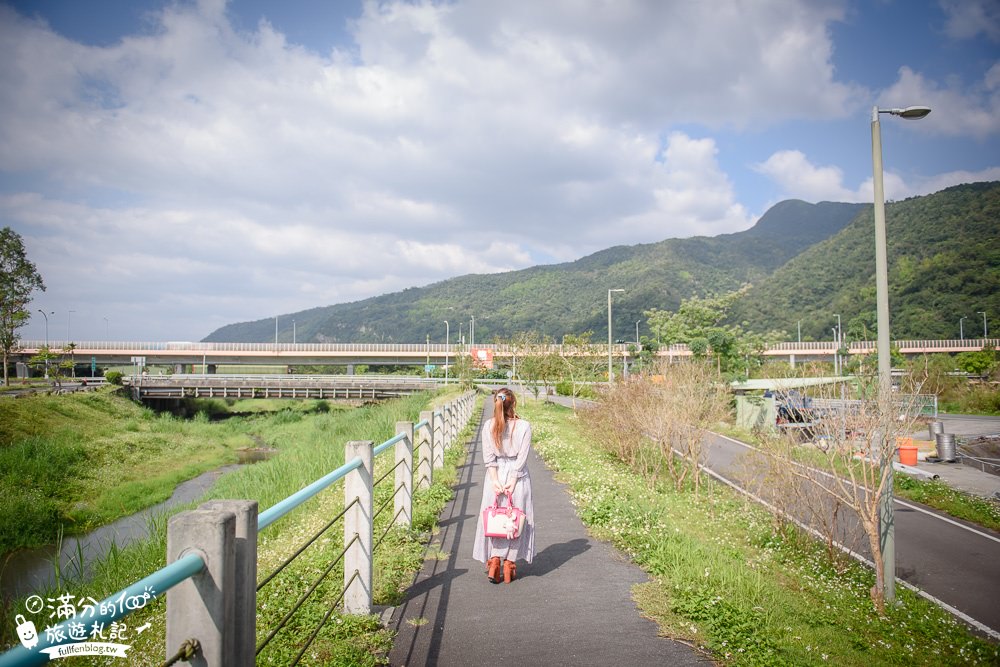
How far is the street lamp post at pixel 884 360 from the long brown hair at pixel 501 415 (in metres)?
3.90

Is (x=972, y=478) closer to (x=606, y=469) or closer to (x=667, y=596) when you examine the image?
(x=606, y=469)

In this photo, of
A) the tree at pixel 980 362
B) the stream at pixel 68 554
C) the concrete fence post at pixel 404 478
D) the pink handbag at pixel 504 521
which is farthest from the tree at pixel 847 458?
the tree at pixel 980 362

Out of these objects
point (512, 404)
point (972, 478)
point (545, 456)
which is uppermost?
point (512, 404)

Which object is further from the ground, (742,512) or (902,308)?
(902,308)

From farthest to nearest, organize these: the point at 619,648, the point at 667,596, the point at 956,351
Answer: the point at 956,351 → the point at 667,596 → the point at 619,648

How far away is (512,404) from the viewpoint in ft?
19.2

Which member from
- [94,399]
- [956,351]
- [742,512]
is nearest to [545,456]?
[742,512]

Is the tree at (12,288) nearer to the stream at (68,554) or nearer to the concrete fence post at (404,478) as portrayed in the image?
the stream at (68,554)

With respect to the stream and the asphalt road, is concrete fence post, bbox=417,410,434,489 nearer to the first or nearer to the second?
the stream

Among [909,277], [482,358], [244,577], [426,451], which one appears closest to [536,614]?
[244,577]

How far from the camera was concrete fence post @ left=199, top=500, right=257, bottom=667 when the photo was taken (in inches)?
91.0

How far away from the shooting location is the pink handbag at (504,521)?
211 inches

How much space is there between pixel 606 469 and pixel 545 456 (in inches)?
86.2

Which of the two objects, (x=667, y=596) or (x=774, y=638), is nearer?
(x=774, y=638)
